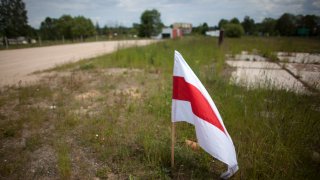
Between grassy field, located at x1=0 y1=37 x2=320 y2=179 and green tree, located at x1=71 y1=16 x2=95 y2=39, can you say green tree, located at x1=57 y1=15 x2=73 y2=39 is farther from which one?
grassy field, located at x1=0 y1=37 x2=320 y2=179

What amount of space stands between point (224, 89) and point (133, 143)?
10.4ft

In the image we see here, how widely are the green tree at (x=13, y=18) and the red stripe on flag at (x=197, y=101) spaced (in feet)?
99.5

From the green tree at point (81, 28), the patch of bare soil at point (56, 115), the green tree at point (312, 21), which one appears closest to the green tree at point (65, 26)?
the green tree at point (81, 28)

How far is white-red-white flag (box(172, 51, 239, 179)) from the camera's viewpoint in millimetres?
2420

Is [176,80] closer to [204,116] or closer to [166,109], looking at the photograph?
[204,116]

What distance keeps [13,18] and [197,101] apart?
124 feet

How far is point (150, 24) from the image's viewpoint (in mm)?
81500

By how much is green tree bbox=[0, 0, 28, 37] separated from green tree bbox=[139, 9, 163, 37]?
46.6 meters

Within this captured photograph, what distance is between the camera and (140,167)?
9.54ft

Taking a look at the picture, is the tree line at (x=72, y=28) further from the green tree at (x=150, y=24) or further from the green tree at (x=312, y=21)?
the green tree at (x=312, y=21)

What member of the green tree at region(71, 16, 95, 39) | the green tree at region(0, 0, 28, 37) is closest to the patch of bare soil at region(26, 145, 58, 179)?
the green tree at region(0, 0, 28, 37)

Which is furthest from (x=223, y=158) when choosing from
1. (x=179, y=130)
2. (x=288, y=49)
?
(x=288, y=49)

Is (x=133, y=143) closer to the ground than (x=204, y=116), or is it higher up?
closer to the ground

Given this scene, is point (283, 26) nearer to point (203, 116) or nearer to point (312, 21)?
point (312, 21)
